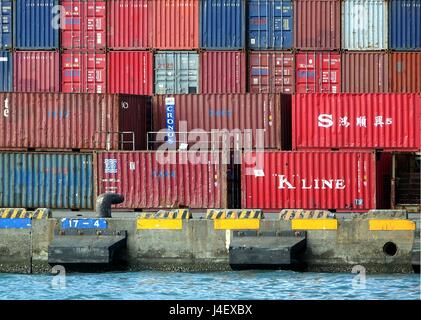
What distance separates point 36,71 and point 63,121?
29.5 ft

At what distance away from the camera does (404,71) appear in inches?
1640

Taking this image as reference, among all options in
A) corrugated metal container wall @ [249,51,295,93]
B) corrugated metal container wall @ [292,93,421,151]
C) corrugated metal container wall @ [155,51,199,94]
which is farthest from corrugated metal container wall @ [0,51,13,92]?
corrugated metal container wall @ [292,93,421,151]

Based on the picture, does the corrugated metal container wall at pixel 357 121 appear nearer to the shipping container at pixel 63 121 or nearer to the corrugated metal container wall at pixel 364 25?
the shipping container at pixel 63 121

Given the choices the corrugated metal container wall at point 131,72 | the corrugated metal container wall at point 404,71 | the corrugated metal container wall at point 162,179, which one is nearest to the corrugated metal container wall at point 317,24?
the corrugated metal container wall at point 404,71

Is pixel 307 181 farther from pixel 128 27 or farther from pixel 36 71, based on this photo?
pixel 36 71

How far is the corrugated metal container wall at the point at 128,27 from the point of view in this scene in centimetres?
4275

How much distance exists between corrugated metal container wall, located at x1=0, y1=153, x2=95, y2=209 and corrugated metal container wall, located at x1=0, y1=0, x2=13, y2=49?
10.4 metres

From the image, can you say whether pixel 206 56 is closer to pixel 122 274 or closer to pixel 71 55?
pixel 71 55

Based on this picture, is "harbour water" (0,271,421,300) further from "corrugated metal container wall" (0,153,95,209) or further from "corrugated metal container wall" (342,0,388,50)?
"corrugated metal container wall" (342,0,388,50)

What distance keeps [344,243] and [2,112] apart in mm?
13653

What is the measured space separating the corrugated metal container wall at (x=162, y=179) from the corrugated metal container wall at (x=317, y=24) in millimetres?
11694

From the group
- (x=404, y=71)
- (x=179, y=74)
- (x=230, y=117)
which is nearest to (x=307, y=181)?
(x=230, y=117)
